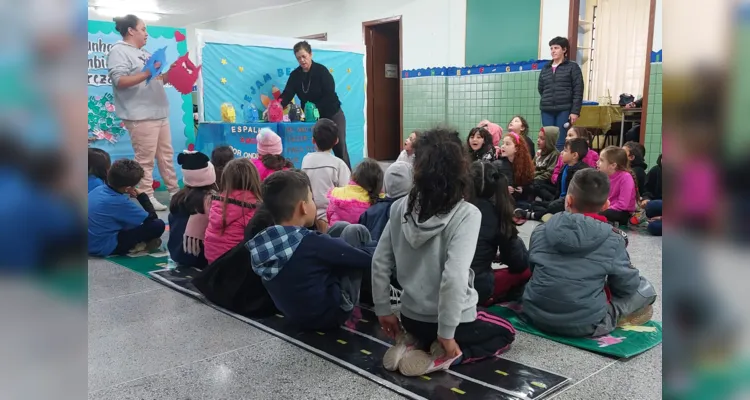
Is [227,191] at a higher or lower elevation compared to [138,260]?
higher

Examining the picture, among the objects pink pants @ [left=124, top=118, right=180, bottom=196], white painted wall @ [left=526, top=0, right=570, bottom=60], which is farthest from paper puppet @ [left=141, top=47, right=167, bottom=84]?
white painted wall @ [left=526, top=0, right=570, bottom=60]

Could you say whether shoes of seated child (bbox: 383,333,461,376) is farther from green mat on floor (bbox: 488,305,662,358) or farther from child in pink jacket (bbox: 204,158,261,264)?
child in pink jacket (bbox: 204,158,261,264)

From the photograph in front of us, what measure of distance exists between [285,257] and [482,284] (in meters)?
0.85

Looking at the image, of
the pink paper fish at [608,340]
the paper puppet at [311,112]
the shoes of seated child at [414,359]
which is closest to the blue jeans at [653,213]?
the pink paper fish at [608,340]

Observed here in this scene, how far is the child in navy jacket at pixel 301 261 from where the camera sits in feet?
7.39

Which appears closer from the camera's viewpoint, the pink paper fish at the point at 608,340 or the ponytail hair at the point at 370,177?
the pink paper fish at the point at 608,340

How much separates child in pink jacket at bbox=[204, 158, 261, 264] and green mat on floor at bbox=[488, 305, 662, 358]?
141 cm

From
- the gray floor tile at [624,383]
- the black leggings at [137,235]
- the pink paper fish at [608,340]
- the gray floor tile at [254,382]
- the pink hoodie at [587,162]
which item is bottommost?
the gray floor tile at [254,382]

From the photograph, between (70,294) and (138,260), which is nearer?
(70,294)

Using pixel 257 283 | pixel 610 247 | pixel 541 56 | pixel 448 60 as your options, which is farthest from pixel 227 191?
pixel 448 60

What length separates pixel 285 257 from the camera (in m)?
2.24

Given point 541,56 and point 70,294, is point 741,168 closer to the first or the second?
point 70,294

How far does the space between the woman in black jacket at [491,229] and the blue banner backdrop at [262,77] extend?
4.61 metres

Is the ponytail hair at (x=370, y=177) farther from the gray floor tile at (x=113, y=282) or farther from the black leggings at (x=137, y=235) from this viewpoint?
the black leggings at (x=137, y=235)
